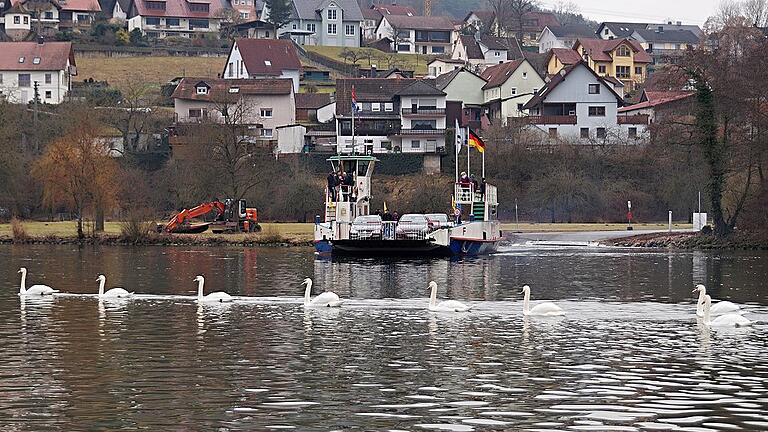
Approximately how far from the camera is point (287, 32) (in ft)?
554

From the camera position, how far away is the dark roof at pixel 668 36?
19212 centimetres

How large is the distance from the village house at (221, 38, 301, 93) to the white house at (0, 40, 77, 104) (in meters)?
16.5

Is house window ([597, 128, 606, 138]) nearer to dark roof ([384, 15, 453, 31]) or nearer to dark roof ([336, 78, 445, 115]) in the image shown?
dark roof ([336, 78, 445, 115])

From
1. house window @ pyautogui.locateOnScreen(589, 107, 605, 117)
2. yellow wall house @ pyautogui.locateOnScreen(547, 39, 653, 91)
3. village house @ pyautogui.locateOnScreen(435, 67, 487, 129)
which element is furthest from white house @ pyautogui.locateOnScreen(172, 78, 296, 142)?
yellow wall house @ pyautogui.locateOnScreen(547, 39, 653, 91)

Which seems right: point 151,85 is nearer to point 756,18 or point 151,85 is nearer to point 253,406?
point 756,18

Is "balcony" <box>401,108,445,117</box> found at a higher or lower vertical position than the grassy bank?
lower

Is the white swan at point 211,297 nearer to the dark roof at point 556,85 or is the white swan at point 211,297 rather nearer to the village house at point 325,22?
the dark roof at point 556,85

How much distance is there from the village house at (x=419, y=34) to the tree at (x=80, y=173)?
102762mm

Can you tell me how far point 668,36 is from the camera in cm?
19375

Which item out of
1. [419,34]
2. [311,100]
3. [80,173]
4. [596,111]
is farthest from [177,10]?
[80,173]

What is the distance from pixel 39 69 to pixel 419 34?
204 ft

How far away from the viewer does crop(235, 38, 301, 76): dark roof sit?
449ft

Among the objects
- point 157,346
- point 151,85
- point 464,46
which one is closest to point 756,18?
point 464,46

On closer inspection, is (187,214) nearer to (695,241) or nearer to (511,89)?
(695,241)
